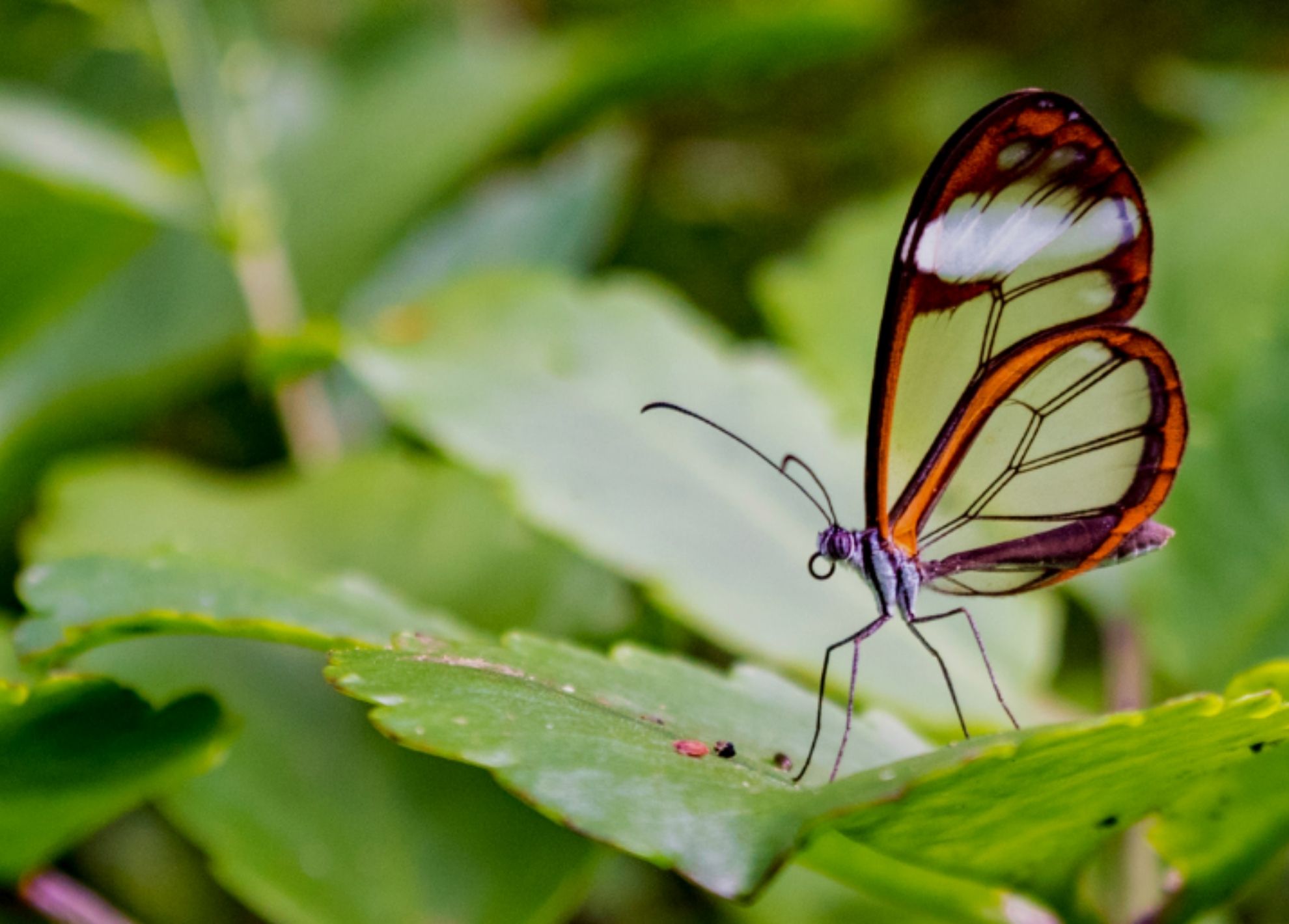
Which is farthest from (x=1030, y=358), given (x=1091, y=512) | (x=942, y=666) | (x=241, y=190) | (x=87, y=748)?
(x=241, y=190)

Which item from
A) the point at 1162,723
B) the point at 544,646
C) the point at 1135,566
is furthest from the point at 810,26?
the point at 1162,723

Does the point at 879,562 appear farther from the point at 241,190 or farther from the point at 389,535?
the point at 241,190

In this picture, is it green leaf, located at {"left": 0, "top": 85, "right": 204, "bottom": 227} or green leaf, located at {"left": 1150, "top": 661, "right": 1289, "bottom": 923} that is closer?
green leaf, located at {"left": 1150, "top": 661, "right": 1289, "bottom": 923}

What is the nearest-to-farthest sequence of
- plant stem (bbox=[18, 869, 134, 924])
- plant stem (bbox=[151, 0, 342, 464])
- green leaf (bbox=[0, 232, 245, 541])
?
plant stem (bbox=[18, 869, 134, 924]) → green leaf (bbox=[0, 232, 245, 541]) → plant stem (bbox=[151, 0, 342, 464])

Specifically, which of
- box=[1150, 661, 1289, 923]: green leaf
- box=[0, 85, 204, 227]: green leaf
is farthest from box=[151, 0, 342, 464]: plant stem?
box=[1150, 661, 1289, 923]: green leaf

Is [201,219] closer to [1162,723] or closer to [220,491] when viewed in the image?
[220,491]

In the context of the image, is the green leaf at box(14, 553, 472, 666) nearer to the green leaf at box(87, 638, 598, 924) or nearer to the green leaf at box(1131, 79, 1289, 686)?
the green leaf at box(87, 638, 598, 924)
